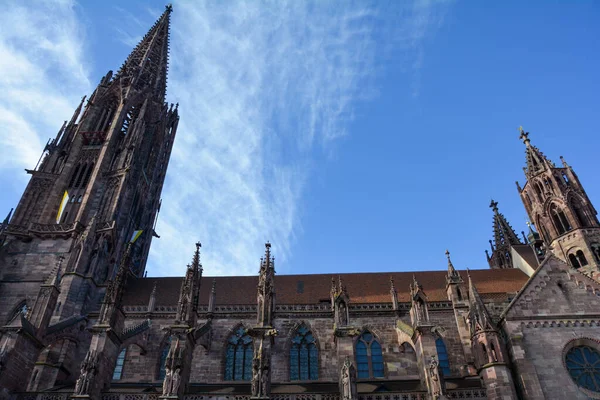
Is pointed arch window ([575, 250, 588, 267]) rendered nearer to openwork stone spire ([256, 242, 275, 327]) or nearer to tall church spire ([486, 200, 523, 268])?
tall church spire ([486, 200, 523, 268])

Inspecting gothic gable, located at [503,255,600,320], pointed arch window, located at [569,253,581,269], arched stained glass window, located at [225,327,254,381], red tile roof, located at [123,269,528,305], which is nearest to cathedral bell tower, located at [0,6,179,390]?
red tile roof, located at [123,269,528,305]

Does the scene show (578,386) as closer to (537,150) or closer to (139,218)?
(537,150)

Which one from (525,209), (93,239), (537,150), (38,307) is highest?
(537,150)

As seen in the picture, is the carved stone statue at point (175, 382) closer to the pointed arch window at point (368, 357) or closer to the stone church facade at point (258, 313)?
the stone church facade at point (258, 313)

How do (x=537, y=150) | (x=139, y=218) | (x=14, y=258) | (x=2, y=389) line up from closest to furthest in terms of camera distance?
(x=2, y=389) → (x=14, y=258) → (x=537, y=150) → (x=139, y=218)

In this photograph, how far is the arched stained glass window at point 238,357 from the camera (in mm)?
20172

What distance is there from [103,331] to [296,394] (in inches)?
297

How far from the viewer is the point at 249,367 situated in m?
20.4

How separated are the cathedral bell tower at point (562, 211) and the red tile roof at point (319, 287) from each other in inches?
108

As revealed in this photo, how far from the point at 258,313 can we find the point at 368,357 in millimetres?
6102

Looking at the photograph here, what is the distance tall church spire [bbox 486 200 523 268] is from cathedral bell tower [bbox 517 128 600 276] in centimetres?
461

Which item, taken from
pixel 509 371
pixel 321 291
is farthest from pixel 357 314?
pixel 509 371

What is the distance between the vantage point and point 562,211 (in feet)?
82.4

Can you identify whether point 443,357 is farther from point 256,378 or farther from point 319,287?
point 256,378
